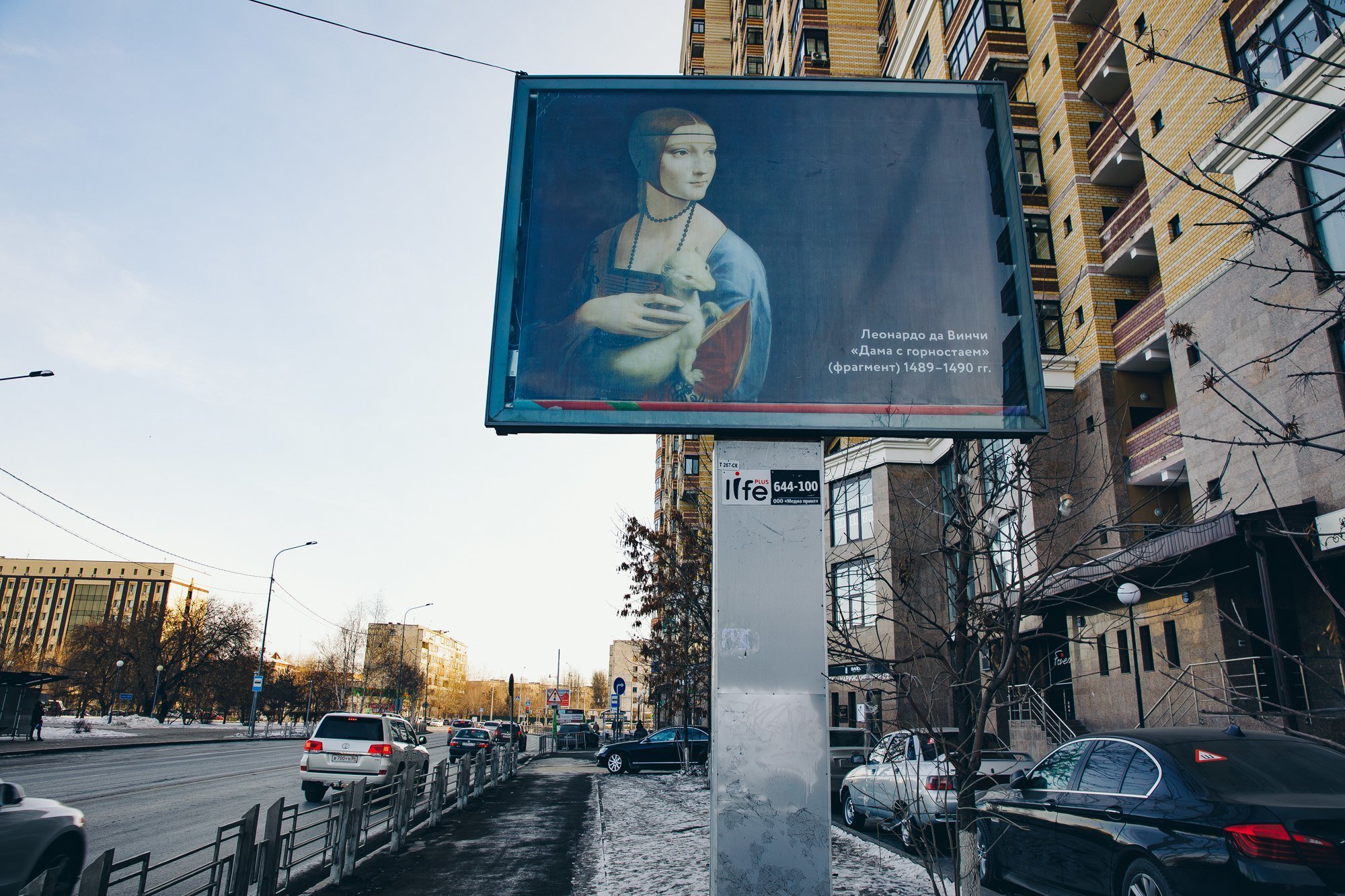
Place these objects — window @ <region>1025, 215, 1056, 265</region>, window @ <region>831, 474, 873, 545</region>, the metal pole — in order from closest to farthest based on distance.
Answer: the metal pole, window @ <region>1025, 215, 1056, 265</region>, window @ <region>831, 474, 873, 545</region>

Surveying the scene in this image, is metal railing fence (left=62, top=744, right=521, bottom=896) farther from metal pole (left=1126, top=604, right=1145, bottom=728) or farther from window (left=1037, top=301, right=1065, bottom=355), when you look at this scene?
window (left=1037, top=301, right=1065, bottom=355)

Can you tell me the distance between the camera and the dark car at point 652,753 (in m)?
26.1

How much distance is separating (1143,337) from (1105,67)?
9.51 meters

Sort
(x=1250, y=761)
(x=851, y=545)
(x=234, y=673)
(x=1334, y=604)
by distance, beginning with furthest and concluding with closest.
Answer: (x=234, y=673), (x=851, y=545), (x=1250, y=761), (x=1334, y=604)

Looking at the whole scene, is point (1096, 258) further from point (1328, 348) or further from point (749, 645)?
point (749, 645)

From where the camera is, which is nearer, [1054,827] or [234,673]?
[1054,827]

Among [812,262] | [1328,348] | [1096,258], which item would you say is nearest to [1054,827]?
[812,262]

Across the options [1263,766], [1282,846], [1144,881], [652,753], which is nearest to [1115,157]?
[652,753]

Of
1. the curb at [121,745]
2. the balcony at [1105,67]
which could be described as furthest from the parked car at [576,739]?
the balcony at [1105,67]

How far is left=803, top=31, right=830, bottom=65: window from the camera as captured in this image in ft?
136

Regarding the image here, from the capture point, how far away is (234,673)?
6969 centimetres

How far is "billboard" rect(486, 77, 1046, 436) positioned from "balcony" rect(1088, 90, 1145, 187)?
841 inches

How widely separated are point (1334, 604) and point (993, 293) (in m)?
5.31

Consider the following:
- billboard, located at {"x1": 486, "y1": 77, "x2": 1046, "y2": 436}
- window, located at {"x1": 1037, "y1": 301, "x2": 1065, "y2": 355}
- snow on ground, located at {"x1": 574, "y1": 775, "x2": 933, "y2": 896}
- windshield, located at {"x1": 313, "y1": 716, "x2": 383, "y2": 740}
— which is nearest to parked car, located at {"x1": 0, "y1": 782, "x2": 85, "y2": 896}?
snow on ground, located at {"x1": 574, "y1": 775, "x2": 933, "y2": 896}
